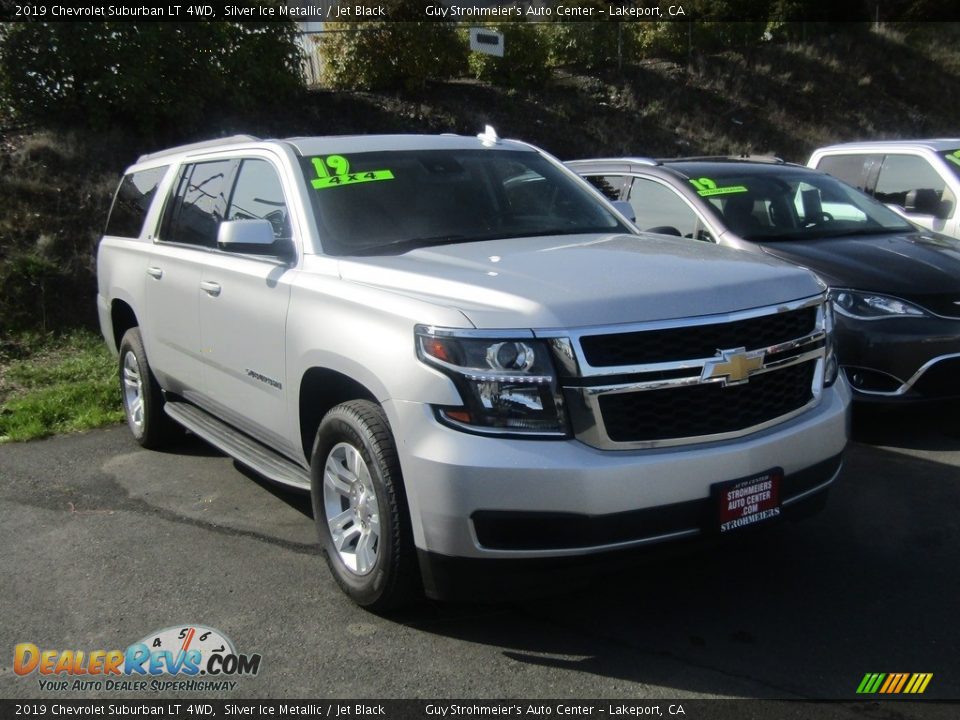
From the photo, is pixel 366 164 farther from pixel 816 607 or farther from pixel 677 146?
pixel 677 146

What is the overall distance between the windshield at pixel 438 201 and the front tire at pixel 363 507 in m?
0.96

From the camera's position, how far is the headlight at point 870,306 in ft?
19.3

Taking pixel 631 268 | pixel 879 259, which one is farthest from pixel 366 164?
pixel 879 259

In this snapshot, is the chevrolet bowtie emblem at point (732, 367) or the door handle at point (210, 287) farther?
the door handle at point (210, 287)

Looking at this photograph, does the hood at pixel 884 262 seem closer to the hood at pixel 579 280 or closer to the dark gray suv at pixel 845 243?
the dark gray suv at pixel 845 243

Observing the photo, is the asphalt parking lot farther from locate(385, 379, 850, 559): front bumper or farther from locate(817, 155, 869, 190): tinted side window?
locate(817, 155, 869, 190): tinted side window

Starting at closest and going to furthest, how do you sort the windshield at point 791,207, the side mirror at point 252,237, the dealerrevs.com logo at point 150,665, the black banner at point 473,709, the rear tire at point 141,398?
the black banner at point 473,709, the dealerrevs.com logo at point 150,665, the side mirror at point 252,237, the rear tire at point 141,398, the windshield at point 791,207

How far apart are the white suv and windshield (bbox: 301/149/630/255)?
4164 mm

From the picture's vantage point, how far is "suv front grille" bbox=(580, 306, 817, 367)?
338 centimetres

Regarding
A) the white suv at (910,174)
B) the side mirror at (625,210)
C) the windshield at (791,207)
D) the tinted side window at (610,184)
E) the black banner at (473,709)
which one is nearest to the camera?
the black banner at (473,709)

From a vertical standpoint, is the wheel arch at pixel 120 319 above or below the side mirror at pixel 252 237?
below

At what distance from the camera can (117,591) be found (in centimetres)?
433

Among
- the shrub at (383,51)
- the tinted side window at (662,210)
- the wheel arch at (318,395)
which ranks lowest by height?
the wheel arch at (318,395)

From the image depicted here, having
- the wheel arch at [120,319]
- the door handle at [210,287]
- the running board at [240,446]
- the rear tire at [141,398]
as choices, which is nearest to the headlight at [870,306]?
the running board at [240,446]
